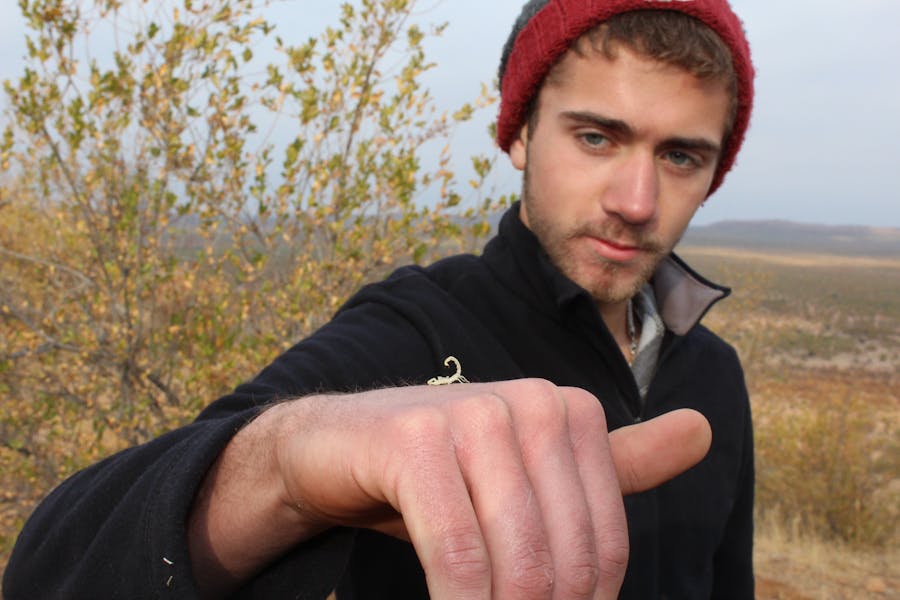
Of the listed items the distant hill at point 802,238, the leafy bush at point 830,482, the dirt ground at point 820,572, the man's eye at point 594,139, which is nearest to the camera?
the man's eye at point 594,139

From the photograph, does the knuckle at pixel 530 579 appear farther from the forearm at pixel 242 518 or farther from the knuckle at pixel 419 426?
the forearm at pixel 242 518

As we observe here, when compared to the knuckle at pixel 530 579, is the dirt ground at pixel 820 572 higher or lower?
lower

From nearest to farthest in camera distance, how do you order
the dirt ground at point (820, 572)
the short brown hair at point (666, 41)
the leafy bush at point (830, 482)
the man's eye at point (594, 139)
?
1. the short brown hair at point (666, 41)
2. the man's eye at point (594, 139)
3. the dirt ground at point (820, 572)
4. the leafy bush at point (830, 482)

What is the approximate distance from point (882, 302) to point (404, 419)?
5569 cm

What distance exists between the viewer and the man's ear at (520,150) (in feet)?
7.11

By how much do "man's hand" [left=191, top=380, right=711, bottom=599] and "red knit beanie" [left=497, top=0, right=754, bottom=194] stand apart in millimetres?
1262

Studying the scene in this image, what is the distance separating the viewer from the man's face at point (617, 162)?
1.80 meters

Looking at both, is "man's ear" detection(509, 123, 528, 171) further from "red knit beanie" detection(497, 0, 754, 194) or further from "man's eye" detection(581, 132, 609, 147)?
"man's eye" detection(581, 132, 609, 147)

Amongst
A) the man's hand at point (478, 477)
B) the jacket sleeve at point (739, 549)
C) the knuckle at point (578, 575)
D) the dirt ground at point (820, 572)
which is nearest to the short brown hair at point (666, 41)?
the jacket sleeve at point (739, 549)

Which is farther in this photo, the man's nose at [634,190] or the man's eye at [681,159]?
the man's eye at [681,159]

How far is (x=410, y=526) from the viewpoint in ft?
2.23

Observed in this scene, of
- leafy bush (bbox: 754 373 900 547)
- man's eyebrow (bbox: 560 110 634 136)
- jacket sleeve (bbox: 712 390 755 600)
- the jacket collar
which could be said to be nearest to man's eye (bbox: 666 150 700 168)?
man's eyebrow (bbox: 560 110 634 136)

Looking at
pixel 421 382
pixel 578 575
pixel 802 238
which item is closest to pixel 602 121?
pixel 421 382

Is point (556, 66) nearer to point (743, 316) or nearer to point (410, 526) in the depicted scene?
point (410, 526)
